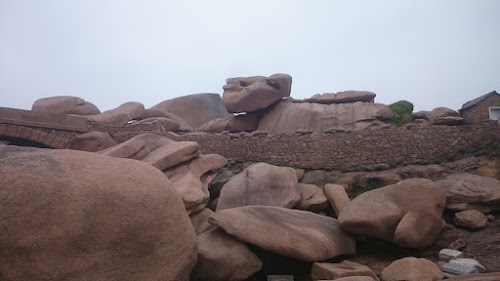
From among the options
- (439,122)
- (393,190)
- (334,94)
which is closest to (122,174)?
(393,190)

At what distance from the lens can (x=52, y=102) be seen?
66.2ft

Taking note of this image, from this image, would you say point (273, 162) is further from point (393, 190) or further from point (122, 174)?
point (122, 174)

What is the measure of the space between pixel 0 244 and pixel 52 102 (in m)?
18.0

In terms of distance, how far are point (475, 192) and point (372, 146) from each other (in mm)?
3828

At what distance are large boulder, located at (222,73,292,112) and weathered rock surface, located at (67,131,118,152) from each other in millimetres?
6960

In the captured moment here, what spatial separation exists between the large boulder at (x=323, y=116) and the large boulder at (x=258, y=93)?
0.67m

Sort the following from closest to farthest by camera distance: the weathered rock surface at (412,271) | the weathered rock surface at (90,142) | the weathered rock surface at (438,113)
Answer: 1. the weathered rock surface at (412,271)
2. the weathered rock surface at (90,142)
3. the weathered rock surface at (438,113)

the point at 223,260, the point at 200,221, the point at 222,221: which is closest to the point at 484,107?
the point at 200,221

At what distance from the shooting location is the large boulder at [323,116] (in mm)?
17288

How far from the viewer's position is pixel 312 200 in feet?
34.4

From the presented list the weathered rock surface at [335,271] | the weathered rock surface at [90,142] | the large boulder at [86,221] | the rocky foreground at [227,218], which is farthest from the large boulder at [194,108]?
the large boulder at [86,221]

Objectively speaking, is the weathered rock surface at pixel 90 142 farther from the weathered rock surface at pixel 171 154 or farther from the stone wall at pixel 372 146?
the stone wall at pixel 372 146

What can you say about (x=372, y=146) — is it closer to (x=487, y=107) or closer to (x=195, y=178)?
(x=195, y=178)

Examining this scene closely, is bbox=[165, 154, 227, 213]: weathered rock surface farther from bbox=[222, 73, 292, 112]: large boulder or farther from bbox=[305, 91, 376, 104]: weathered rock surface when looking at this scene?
bbox=[305, 91, 376, 104]: weathered rock surface
